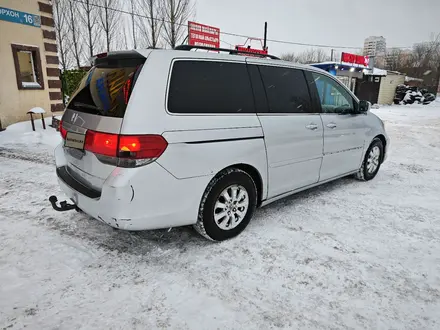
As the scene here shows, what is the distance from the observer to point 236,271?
2559 millimetres

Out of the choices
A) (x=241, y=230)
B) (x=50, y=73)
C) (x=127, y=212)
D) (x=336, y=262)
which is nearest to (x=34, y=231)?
(x=127, y=212)

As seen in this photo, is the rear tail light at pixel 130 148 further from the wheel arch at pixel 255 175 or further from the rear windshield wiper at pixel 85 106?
the wheel arch at pixel 255 175

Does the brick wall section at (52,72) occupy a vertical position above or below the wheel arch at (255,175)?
above

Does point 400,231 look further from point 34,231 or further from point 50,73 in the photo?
point 50,73

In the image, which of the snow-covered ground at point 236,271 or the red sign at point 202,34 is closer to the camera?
the snow-covered ground at point 236,271

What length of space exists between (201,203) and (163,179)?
0.48 meters

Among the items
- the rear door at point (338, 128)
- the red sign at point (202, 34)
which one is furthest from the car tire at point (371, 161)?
the red sign at point (202, 34)

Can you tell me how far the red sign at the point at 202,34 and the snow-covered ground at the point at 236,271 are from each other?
17.9 metres

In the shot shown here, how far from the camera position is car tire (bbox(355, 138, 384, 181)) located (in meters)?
4.86

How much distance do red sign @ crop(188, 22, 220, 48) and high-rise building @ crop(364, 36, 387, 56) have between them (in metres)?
63.4

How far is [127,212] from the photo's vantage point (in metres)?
2.34

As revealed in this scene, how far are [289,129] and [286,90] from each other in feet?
1.51

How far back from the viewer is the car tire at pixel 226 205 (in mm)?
2754

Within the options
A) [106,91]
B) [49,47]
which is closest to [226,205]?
[106,91]
